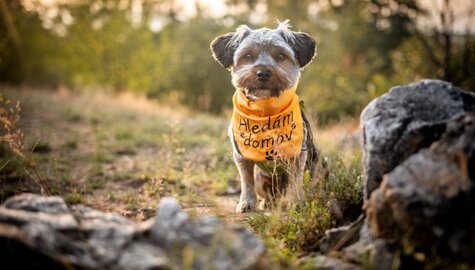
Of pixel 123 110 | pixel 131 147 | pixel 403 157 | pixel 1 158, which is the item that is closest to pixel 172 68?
pixel 123 110

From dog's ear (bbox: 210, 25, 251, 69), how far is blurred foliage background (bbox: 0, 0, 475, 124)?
7.77 m

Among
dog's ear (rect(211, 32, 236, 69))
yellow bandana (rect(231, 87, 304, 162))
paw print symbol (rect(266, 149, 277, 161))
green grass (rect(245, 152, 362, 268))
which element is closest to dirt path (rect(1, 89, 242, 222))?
green grass (rect(245, 152, 362, 268))

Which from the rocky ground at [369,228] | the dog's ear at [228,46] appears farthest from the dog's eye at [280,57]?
the rocky ground at [369,228]

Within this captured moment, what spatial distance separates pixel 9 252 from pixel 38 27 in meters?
31.0

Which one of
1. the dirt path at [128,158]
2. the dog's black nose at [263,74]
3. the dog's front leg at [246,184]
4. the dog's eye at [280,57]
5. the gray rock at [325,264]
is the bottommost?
the dirt path at [128,158]

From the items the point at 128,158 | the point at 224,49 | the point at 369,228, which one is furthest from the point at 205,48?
the point at 369,228

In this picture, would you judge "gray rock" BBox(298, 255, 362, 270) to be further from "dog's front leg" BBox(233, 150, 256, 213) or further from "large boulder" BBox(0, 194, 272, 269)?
"dog's front leg" BBox(233, 150, 256, 213)

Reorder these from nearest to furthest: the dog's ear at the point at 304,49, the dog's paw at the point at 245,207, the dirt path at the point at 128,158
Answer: the dog's paw at the point at 245,207 → the dog's ear at the point at 304,49 → the dirt path at the point at 128,158

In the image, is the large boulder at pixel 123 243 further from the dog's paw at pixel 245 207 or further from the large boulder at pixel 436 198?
the dog's paw at pixel 245 207

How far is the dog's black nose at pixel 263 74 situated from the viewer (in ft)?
15.8

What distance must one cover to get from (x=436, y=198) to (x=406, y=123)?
79cm

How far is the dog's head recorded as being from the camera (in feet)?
16.1

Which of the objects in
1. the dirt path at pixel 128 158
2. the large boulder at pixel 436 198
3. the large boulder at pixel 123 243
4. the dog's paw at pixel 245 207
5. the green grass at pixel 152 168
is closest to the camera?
the large boulder at pixel 123 243

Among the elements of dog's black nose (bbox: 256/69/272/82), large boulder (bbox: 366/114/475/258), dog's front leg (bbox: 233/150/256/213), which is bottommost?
dog's front leg (bbox: 233/150/256/213)
